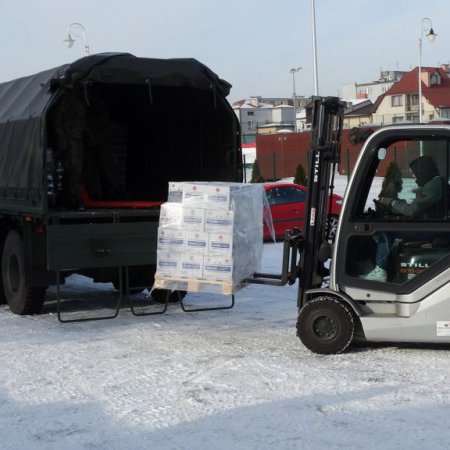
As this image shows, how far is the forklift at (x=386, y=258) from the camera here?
6547mm

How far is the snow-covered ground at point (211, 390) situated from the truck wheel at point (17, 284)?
22.8 inches

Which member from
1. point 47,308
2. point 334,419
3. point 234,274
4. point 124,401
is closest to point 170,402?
point 124,401

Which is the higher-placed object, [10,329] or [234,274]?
[234,274]

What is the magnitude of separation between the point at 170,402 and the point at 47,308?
4.62 metres

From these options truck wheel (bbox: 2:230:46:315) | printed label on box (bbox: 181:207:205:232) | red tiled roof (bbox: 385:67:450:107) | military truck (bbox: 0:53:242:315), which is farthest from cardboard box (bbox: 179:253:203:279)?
red tiled roof (bbox: 385:67:450:107)

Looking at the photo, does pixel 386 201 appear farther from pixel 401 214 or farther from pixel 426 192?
pixel 426 192

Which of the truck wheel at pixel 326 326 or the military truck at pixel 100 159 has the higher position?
the military truck at pixel 100 159

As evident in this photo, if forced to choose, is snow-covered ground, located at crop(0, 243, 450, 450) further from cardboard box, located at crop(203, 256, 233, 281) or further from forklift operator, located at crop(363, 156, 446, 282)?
forklift operator, located at crop(363, 156, 446, 282)

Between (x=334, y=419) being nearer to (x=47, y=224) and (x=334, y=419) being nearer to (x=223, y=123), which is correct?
(x=47, y=224)

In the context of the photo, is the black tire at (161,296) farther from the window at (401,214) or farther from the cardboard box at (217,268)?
the window at (401,214)

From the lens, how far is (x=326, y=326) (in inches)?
272

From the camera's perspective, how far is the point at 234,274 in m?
7.05

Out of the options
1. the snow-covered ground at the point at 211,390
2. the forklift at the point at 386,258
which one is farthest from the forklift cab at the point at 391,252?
the snow-covered ground at the point at 211,390

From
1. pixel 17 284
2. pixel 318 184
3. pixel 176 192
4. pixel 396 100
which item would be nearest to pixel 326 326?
pixel 318 184
